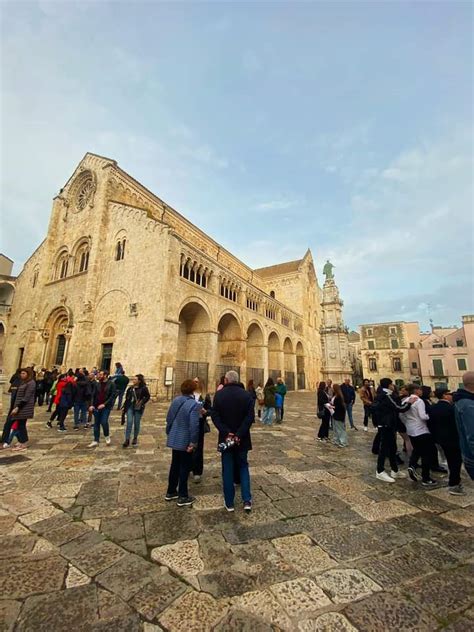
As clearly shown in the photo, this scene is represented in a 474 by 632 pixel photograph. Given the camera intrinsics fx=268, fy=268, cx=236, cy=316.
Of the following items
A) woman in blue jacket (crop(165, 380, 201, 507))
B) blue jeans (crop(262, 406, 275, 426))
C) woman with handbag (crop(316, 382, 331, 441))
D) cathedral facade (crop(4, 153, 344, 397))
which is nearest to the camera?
woman in blue jacket (crop(165, 380, 201, 507))

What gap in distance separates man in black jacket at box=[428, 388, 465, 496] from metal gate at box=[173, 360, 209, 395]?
13482 millimetres

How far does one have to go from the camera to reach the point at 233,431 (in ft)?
11.5

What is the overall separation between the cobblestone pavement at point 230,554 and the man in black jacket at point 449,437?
0.75ft

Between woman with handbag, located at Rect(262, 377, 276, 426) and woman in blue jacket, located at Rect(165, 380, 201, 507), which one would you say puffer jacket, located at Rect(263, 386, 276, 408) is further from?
woman in blue jacket, located at Rect(165, 380, 201, 507)

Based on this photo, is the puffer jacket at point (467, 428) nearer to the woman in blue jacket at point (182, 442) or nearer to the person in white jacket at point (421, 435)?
the person in white jacket at point (421, 435)

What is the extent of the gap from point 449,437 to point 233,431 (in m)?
3.52

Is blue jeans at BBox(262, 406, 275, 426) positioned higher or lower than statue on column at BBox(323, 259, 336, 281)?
lower

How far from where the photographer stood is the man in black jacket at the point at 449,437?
414cm

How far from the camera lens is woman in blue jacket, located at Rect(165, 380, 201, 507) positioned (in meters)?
3.51

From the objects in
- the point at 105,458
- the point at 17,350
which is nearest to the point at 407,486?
the point at 105,458

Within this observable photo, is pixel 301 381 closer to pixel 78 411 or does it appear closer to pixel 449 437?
pixel 78 411

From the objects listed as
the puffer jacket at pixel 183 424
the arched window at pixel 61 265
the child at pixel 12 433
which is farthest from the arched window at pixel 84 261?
the puffer jacket at pixel 183 424

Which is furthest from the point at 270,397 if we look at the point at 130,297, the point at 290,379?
the point at 290,379

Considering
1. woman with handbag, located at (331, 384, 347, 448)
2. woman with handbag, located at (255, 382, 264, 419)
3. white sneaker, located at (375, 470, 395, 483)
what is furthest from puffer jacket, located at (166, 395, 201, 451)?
woman with handbag, located at (255, 382, 264, 419)
